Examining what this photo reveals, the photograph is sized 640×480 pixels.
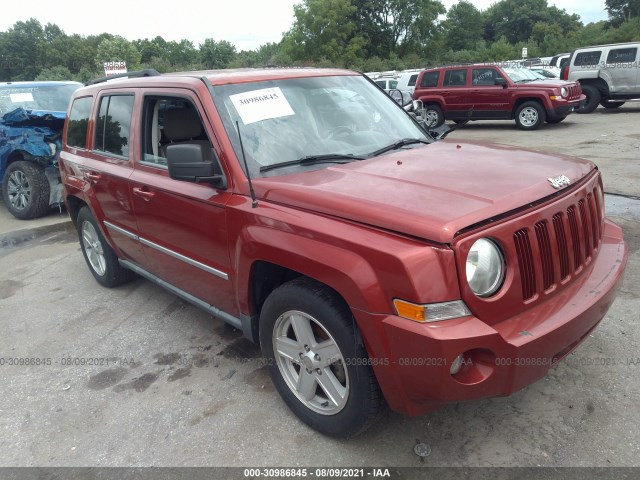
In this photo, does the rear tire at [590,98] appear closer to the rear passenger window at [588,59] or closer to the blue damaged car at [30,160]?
the rear passenger window at [588,59]

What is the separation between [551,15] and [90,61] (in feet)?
229

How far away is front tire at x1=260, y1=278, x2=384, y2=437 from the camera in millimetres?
2342

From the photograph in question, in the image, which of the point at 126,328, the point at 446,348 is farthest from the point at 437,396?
the point at 126,328

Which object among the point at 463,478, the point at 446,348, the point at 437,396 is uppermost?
the point at 446,348

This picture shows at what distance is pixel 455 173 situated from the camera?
104 inches

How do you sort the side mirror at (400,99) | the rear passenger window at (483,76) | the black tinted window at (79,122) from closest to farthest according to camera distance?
1. the side mirror at (400,99)
2. the black tinted window at (79,122)
3. the rear passenger window at (483,76)

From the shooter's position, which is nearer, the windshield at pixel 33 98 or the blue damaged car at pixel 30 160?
the blue damaged car at pixel 30 160

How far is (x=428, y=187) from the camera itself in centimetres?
244

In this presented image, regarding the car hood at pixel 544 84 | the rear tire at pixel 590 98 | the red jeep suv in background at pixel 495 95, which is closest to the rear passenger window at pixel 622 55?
the rear tire at pixel 590 98

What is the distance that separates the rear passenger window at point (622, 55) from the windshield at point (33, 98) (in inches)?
604

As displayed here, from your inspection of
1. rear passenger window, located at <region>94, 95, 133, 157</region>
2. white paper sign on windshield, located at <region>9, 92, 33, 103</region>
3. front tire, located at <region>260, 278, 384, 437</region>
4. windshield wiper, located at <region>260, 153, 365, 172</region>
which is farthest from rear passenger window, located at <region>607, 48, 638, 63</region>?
front tire, located at <region>260, 278, 384, 437</region>

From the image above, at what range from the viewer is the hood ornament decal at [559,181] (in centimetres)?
248

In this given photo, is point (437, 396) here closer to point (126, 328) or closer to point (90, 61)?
point (126, 328)

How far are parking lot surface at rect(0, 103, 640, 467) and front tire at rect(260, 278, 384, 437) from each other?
7.0 inches
